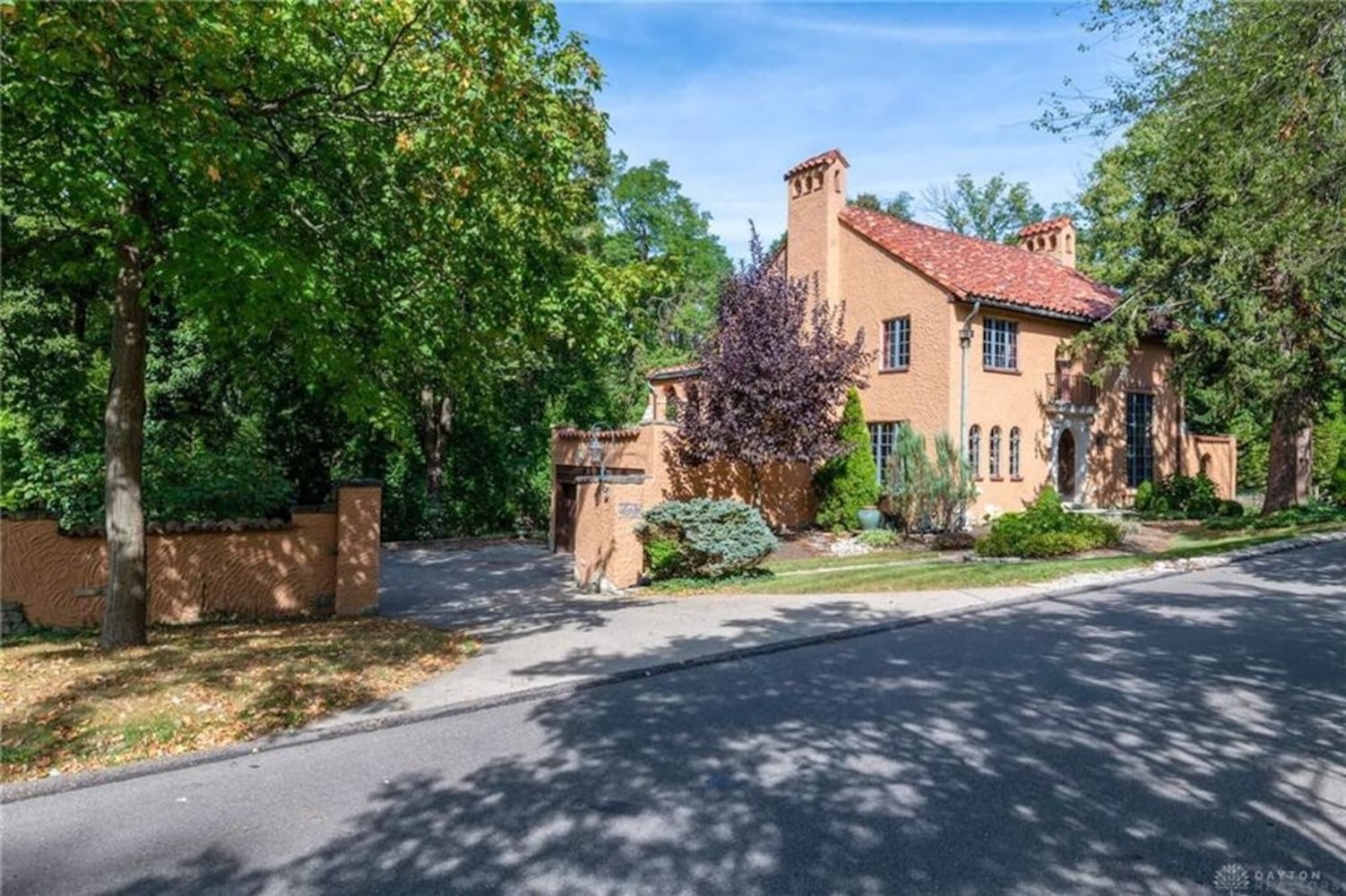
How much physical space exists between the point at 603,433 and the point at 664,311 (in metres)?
22.8

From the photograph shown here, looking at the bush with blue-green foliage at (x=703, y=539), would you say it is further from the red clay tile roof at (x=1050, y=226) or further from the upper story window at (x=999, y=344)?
the red clay tile roof at (x=1050, y=226)

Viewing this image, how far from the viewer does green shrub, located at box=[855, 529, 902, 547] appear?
1861cm

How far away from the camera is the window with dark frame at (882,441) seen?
21625 millimetres

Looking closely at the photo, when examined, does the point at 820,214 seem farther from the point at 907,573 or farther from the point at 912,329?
the point at 907,573

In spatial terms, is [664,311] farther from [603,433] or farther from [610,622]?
[610,622]

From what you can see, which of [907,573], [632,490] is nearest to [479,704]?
[632,490]

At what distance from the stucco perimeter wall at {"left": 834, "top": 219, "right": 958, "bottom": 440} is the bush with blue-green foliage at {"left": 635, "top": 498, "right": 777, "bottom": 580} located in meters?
7.88

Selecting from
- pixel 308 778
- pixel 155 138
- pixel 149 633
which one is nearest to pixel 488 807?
pixel 308 778

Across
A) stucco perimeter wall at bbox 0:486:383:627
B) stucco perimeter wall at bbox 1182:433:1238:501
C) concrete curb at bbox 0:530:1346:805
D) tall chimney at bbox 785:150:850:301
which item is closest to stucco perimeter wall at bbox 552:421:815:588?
stucco perimeter wall at bbox 0:486:383:627

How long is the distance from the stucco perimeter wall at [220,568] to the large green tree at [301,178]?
2648mm

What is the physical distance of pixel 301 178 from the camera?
8.16 m

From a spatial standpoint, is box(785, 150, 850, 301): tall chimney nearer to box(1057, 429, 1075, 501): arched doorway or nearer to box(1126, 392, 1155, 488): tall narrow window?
box(1057, 429, 1075, 501): arched doorway

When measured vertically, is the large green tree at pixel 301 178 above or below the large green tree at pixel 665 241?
below

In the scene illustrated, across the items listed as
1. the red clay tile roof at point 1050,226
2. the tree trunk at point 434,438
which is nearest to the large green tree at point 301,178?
the tree trunk at point 434,438
